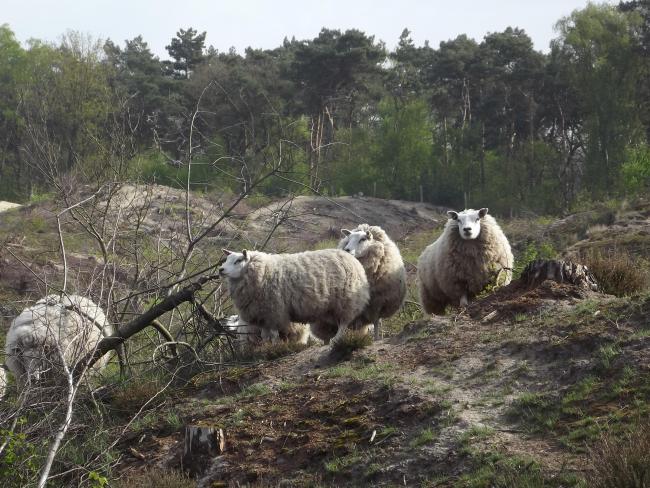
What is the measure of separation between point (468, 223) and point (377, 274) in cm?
188

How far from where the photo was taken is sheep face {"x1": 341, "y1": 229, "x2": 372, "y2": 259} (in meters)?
14.7

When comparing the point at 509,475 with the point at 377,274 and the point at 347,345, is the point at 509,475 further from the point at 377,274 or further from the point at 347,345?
the point at 377,274

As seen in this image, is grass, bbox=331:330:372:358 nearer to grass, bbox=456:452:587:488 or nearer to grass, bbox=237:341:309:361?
grass, bbox=237:341:309:361

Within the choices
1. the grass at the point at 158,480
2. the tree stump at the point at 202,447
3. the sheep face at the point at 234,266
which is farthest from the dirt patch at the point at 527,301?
the grass at the point at 158,480

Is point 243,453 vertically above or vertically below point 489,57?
below

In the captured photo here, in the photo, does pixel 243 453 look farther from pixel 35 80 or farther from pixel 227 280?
pixel 35 80

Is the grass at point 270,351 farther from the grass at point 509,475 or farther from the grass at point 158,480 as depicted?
the grass at point 509,475

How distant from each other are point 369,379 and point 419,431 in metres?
1.50

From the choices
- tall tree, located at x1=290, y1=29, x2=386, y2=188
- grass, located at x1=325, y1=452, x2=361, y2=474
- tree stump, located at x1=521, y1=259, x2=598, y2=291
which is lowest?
grass, located at x1=325, y1=452, x2=361, y2=474

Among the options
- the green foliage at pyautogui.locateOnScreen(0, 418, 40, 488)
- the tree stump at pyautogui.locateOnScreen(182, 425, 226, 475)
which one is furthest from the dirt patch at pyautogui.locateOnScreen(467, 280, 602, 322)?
the green foliage at pyautogui.locateOnScreen(0, 418, 40, 488)

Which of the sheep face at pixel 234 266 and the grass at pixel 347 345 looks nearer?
the grass at pixel 347 345

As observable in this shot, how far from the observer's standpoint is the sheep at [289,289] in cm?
1334

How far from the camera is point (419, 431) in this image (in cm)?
921

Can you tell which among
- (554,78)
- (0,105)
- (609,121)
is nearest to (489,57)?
(554,78)
